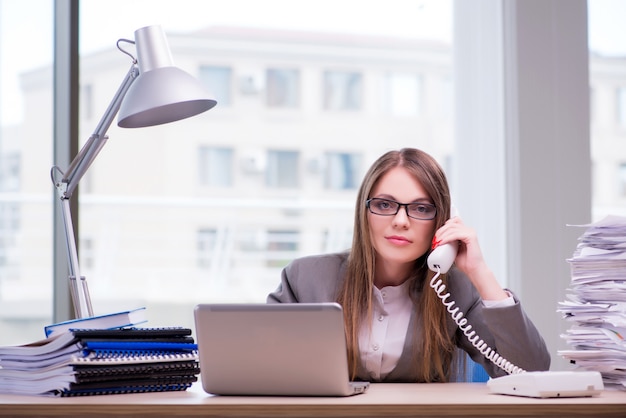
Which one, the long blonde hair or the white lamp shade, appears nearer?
the white lamp shade

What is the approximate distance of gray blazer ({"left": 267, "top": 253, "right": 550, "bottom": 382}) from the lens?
175 centimetres

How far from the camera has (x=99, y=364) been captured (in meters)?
1.41

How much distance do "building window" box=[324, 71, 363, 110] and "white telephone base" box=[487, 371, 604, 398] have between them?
12.2 metres

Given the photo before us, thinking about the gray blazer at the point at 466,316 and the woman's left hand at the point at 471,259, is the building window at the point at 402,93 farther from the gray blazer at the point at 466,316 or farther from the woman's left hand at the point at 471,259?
the woman's left hand at the point at 471,259

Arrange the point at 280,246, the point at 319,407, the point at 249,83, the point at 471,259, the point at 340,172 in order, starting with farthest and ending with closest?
the point at 280,246 < the point at 340,172 < the point at 249,83 < the point at 471,259 < the point at 319,407

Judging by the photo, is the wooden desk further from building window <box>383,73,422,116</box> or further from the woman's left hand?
building window <box>383,73,422,116</box>

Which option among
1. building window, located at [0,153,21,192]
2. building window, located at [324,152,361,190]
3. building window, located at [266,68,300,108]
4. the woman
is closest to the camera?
the woman

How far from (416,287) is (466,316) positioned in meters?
0.14

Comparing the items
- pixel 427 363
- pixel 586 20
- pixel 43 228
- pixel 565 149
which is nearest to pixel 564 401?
pixel 427 363

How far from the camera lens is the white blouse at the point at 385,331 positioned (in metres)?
1.92

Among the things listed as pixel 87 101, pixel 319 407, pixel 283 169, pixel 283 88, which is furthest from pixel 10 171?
pixel 319 407

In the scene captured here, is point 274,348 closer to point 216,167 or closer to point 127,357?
point 127,357

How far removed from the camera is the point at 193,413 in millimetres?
1264

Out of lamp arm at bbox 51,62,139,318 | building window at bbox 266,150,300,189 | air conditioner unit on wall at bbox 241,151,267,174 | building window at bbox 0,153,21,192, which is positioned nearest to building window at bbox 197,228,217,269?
air conditioner unit on wall at bbox 241,151,267,174
